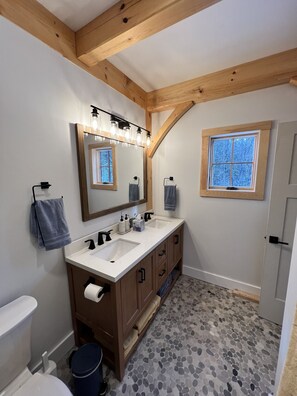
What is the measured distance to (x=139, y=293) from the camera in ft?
4.97

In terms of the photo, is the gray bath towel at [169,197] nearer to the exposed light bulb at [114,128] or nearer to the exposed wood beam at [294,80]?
the exposed light bulb at [114,128]

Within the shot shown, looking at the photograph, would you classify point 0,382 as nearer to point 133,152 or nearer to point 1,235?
point 1,235

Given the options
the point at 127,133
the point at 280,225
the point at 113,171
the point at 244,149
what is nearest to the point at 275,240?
the point at 280,225

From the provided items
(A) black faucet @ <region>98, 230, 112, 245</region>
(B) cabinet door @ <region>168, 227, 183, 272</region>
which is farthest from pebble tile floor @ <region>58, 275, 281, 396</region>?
(A) black faucet @ <region>98, 230, 112, 245</region>

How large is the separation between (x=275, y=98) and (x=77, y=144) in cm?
203

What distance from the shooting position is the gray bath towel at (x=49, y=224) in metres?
1.21

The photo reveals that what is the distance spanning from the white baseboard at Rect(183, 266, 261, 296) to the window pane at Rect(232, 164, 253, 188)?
1.25 metres

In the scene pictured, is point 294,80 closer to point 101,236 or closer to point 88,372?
point 101,236

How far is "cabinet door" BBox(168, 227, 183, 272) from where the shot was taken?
2.14 metres

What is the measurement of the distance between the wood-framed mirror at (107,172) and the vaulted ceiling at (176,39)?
0.61 meters

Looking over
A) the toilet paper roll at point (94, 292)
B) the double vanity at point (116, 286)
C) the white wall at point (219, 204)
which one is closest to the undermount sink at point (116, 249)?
the double vanity at point (116, 286)

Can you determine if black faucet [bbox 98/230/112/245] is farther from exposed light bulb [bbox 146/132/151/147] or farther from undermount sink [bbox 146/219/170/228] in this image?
exposed light bulb [bbox 146/132/151/147]

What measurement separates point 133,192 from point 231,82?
5.48 ft

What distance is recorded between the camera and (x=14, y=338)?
98 cm
